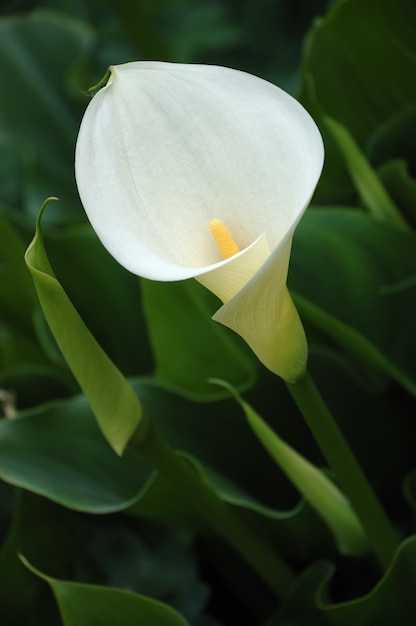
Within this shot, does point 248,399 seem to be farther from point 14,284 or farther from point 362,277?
point 14,284

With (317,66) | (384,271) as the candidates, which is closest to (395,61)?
(317,66)

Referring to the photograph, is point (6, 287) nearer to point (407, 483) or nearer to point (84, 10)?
point (407, 483)

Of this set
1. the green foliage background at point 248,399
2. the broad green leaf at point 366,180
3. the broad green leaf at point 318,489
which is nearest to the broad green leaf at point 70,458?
the green foliage background at point 248,399

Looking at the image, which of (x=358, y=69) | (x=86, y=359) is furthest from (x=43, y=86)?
(x=86, y=359)

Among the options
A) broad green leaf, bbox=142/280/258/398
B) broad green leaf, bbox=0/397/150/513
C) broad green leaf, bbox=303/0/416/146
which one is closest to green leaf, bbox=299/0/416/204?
broad green leaf, bbox=303/0/416/146

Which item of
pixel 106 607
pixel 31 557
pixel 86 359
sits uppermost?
pixel 86 359

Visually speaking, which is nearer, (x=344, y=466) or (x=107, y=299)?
(x=344, y=466)

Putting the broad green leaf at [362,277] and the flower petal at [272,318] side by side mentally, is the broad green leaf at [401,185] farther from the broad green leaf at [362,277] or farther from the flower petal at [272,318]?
the flower petal at [272,318]
